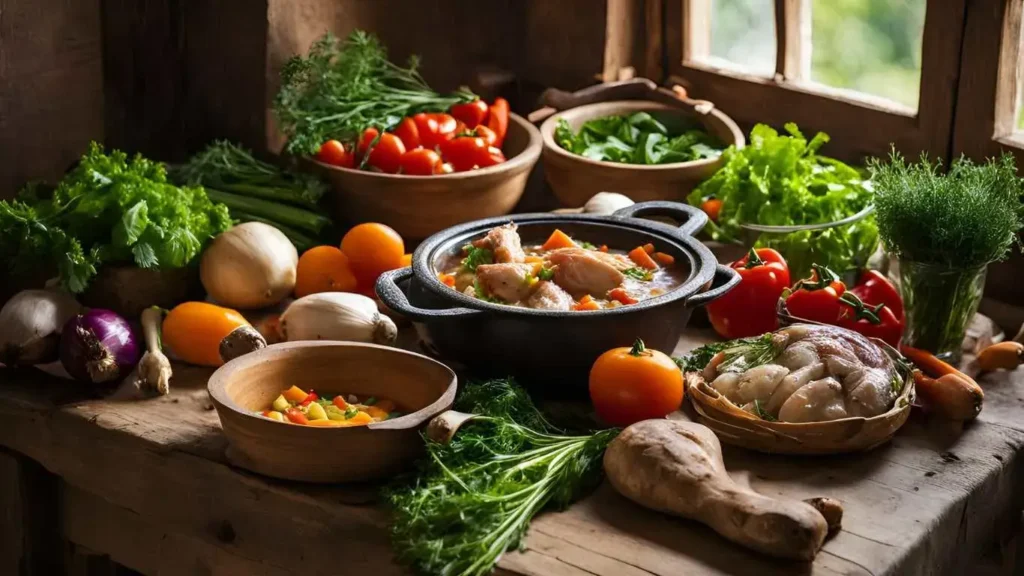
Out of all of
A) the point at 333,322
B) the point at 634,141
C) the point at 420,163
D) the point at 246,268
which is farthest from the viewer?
the point at 634,141

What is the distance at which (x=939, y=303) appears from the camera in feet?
8.61

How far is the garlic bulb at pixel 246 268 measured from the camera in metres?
2.86

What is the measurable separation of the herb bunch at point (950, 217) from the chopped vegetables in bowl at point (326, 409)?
3.68ft

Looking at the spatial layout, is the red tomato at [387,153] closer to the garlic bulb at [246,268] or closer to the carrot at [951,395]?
the garlic bulb at [246,268]

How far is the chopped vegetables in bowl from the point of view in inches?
87.3

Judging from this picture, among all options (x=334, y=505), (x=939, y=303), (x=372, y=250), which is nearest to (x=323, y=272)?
(x=372, y=250)

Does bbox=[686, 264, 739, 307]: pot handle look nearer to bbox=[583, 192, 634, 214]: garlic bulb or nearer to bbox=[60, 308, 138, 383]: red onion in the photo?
bbox=[583, 192, 634, 214]: garlic bulb

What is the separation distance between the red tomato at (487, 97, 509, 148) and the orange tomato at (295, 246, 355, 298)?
73 centimetres

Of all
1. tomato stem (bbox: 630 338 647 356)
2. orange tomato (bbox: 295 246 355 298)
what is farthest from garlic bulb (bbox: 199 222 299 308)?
tomato stem (bbox: 630 338 647 356)

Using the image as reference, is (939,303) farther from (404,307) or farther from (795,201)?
(404,307)

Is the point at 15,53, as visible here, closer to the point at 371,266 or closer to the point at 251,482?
the point at 371,266

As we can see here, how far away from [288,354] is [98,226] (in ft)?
2.32

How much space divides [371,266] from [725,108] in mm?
1295

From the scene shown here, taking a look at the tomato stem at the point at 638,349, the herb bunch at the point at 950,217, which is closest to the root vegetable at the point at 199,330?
the tomato stem at the point at 638,349
